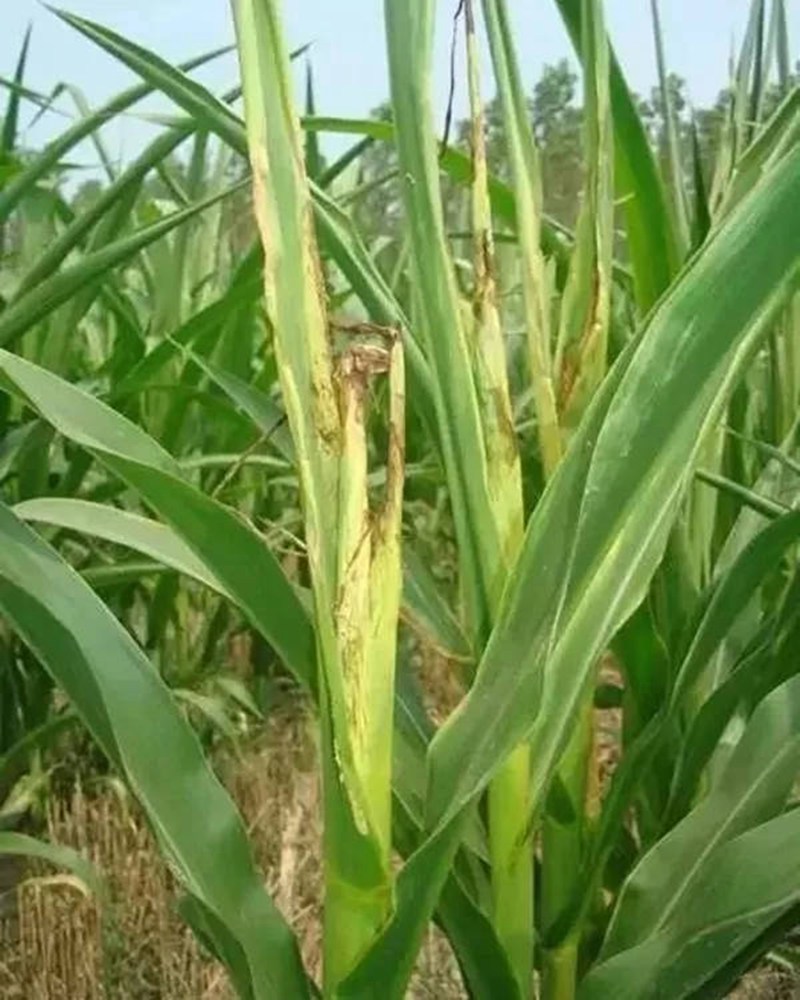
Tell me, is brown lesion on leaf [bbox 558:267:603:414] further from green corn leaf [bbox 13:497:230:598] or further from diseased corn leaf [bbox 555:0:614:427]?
green corn leaf [bbox 13:497:230:598]

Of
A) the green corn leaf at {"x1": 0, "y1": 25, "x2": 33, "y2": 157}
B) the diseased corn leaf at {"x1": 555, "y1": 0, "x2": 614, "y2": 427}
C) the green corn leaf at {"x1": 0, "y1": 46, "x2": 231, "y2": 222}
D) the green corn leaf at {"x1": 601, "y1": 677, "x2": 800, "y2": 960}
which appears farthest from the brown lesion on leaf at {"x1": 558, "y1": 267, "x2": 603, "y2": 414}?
the green corn leaf at {"x1": 0, "y1": 25, "x2": 33, "y2": 157}

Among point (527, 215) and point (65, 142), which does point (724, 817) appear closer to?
point (527, 215)

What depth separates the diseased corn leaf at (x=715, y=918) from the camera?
433mm

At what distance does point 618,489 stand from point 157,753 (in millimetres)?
135

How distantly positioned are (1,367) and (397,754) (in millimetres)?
157

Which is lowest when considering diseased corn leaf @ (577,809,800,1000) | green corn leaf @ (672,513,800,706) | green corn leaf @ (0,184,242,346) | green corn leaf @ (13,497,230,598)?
diseased corn leaf @ (577,809,800,1000)

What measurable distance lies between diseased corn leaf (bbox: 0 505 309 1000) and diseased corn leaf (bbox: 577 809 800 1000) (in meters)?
0.10

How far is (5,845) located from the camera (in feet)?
2.06

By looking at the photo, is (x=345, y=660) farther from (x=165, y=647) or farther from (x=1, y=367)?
(x=165, y=647)

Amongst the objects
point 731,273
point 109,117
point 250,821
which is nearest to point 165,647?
point 250,821

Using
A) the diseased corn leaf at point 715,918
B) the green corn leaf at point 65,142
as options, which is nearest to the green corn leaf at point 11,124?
the green corn leaf at point 65,142

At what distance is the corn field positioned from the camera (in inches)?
14.7

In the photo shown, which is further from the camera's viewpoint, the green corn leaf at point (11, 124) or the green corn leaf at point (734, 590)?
the green corn leaf at point (11, 124)

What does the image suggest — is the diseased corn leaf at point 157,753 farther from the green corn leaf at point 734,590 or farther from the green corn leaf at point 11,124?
the green corn leaf at point 11,124
